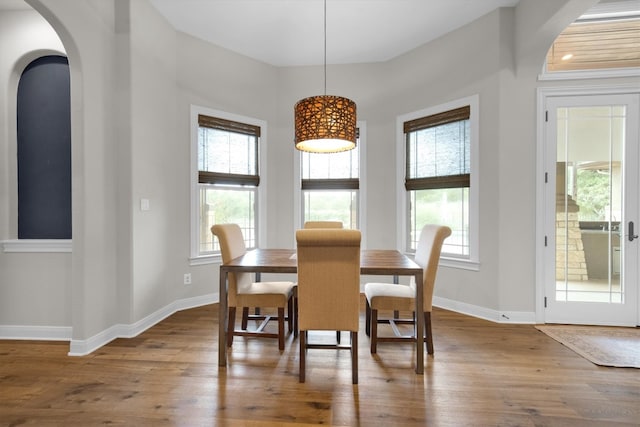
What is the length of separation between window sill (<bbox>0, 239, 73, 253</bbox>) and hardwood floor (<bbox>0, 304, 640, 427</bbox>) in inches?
30.1

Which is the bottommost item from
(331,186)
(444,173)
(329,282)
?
(329,282)

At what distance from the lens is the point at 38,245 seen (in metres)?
2.63

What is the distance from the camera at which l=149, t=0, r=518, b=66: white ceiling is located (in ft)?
10.1

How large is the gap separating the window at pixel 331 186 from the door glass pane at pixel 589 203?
2194 mm

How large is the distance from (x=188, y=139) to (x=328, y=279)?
2.60 meters

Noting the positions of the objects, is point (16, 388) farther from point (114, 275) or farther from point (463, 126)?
point (463, 126)

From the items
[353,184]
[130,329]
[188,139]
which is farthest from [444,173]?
[130,329]

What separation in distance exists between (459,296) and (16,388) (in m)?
3.75

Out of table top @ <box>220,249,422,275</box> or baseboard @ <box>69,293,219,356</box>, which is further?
baseboard @ <box>69,293,219,356</box>

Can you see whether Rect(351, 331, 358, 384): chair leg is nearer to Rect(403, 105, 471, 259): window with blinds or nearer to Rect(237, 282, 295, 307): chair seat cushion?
Rect(237, 282, 295, 307): chair seat cushion

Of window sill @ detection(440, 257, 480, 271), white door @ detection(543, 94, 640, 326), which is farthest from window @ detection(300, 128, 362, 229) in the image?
white door @ detection(543, 94, 640, 326)

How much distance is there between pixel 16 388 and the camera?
1.95 m

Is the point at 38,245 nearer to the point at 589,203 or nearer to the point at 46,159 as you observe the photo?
the point at 46,159

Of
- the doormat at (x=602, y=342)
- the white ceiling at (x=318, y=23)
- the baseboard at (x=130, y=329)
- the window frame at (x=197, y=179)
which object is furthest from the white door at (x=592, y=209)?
the baseboard at (x=130, y=329)
